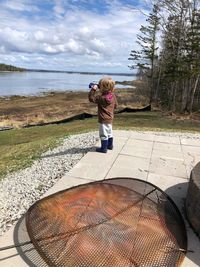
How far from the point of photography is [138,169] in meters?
5.31

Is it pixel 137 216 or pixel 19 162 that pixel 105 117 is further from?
pixel 137 216

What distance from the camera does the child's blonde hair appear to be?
5516 millimetres

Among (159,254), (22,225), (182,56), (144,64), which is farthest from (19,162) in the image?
(144,64)

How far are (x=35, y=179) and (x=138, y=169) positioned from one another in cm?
186

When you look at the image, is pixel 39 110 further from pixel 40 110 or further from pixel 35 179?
pixel 35 179

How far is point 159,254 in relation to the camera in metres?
2.89

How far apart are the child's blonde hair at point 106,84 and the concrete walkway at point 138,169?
4.43ft

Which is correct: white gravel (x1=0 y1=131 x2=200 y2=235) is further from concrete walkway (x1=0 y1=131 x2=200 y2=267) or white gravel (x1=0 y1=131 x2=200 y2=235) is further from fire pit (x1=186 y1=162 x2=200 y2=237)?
fire pit (x1=186 y1=162 x2=200 y2=237)

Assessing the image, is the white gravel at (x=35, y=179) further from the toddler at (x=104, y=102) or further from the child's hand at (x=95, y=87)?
the child's hand at (x=95, y=87)

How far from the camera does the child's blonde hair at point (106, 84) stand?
5.52m

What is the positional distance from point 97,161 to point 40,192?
4.96 ft

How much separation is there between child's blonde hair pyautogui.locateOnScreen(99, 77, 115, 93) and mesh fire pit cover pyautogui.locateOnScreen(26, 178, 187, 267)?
7.55 feet

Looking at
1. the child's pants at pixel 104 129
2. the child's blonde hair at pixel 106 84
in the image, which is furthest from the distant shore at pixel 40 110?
the child's blonde hair at pixel 106 84

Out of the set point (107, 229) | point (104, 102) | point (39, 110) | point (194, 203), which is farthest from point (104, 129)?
point (39, 110)
